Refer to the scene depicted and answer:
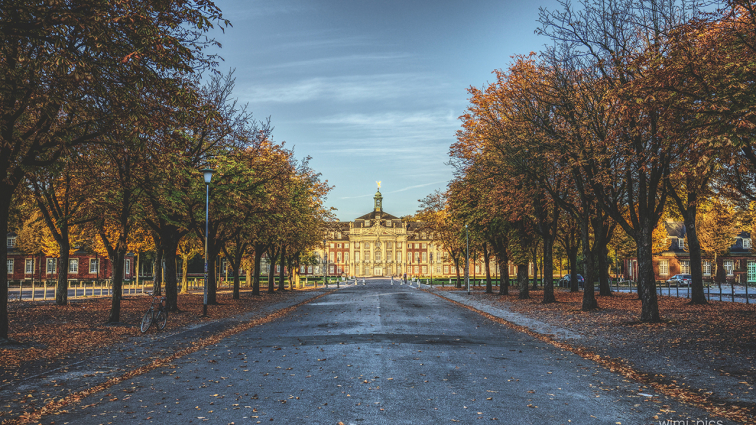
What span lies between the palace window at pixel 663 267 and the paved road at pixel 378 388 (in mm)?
75345

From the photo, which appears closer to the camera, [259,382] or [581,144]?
[259,382]

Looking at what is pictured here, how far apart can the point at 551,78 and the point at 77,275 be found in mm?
74446

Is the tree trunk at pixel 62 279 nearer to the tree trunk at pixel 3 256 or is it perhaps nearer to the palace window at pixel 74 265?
→ the tree trunk at pixel 3 256

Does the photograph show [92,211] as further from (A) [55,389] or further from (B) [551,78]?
(B) [551,78]

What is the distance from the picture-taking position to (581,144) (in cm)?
1939

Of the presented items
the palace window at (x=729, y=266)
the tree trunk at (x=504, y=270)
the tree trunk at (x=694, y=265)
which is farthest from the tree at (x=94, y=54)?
the palace window at (x=729, y=266)

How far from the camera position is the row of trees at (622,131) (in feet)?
38.6

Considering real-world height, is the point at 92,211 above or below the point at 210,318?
above

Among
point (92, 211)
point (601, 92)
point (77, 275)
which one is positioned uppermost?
point (601, 92)

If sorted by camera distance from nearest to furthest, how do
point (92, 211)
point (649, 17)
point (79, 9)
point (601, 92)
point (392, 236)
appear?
point (79, 9)
point (649, 17)
point (601, 92)
point (92, 211)
point (392, 236)

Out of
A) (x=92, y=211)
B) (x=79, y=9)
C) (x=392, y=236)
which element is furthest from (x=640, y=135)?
(x=392, y=236)

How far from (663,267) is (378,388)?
270 ft

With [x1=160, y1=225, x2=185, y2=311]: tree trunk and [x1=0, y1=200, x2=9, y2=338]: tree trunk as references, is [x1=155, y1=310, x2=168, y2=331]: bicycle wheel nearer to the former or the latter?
[x1=0, y1=200, x2=9, y2=338]: tree trunk

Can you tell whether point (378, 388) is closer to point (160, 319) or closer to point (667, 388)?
point (667, 388)
